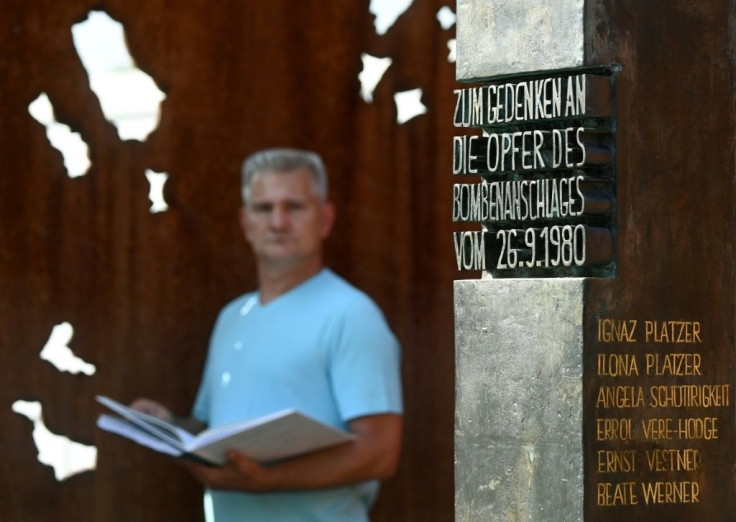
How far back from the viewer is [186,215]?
5496 millimetres

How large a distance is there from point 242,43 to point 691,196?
1.32 m

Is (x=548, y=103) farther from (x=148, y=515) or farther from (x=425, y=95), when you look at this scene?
(x=148, y=515)

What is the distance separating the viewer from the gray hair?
4.97 m

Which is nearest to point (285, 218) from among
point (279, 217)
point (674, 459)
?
point (279, 217)

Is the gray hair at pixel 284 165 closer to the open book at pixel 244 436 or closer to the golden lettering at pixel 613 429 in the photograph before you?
the open book at pixel 244 436

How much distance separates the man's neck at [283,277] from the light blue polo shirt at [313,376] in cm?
6

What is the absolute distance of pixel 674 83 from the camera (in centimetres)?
488

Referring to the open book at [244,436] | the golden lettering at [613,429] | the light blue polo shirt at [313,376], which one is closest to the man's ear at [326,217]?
the light blue polo shirt at [313,376]

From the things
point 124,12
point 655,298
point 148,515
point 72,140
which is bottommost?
point 148,515

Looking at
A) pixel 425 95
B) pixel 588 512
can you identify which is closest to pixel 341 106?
pixel 425 95

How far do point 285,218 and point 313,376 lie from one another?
425mm

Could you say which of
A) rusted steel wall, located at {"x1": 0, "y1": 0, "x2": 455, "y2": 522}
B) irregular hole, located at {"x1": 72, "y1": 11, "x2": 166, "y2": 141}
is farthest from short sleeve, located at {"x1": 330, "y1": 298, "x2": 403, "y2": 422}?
irregular hole, located at {"x1": 72, "y1": 11, "x2": 166, "y2": 141}

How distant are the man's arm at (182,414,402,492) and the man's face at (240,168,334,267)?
449 mm

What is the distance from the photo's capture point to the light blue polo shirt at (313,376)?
4676 millimetres
